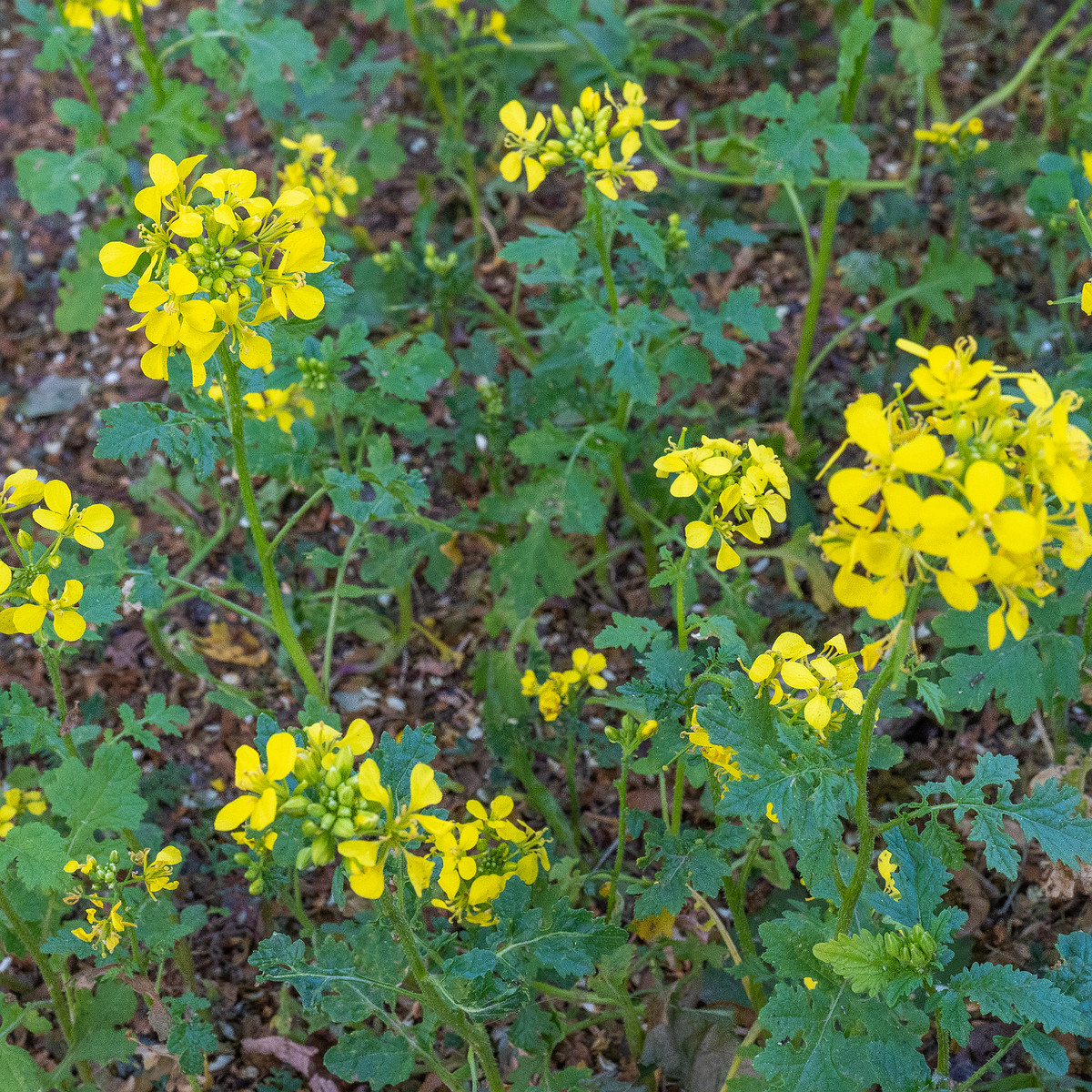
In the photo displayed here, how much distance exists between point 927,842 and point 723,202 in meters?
3.34

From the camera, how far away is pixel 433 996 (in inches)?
77.3

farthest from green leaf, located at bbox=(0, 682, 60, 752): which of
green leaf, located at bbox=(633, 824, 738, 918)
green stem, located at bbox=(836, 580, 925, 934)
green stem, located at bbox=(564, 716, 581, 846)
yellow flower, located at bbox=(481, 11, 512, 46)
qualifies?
yellow flower, located at bbox=(481, 11, 512, 46)

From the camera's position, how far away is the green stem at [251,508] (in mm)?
2264

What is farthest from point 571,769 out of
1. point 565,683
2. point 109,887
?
point 109,887

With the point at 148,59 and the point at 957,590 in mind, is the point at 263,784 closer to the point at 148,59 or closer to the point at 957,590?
the point at 957,590

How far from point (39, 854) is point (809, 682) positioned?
1.77 meters

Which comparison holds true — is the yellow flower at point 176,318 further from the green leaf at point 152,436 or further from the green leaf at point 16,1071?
the green leaf at point 16,1071

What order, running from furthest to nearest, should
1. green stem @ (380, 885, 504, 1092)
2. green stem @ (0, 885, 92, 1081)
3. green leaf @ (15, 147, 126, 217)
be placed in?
green leaf @ (15, 147, 126, 217), green stem @ (0, 885, 92, 1081), green stem @ (380, 885, 504, 1092)

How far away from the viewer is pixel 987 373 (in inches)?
60.6

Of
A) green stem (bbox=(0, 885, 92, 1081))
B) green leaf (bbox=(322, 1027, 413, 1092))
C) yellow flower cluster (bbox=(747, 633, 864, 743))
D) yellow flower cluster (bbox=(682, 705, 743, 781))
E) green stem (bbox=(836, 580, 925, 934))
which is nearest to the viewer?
green stem (bbox=(836, 580, 925, 934))

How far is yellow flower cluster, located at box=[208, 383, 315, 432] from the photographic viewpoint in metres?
3.14

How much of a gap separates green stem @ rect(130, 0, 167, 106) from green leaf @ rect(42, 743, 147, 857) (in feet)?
7.50

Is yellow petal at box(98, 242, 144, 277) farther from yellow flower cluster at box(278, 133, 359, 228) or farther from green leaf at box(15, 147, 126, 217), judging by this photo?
green leaf at box(15, 147, 126, 217)

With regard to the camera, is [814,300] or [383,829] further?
[814,300]
